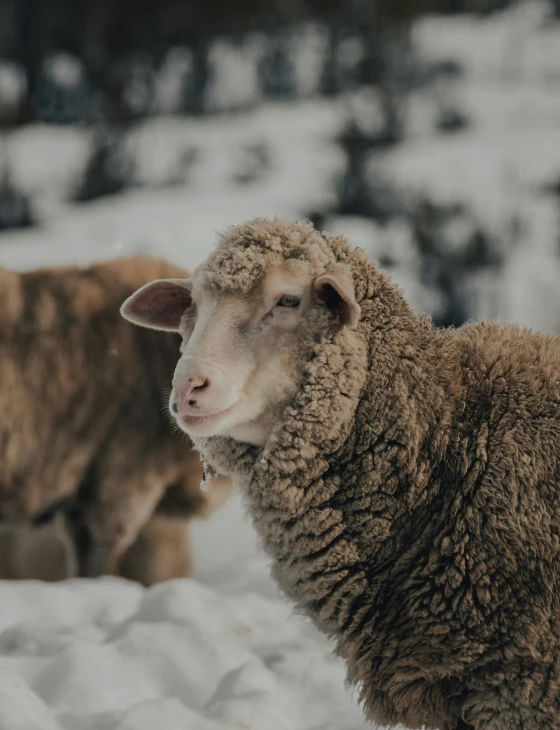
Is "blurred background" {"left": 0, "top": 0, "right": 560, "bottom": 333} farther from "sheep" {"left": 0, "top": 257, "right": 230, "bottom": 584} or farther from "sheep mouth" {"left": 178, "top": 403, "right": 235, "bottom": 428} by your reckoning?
"sheep mouth" {"left": 178, "top": 403, "right": 235, "bottom": 428}

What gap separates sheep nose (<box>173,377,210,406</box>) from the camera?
2.46 m

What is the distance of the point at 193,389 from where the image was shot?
2477 mm

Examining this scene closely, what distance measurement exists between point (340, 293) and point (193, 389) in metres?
0.47

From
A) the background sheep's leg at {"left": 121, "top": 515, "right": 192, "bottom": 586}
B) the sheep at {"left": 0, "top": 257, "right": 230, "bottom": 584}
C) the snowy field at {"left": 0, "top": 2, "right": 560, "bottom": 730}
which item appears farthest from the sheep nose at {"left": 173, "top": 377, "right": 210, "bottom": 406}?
the background sheep's leg at {"left": 121, "top": 515, "right": 192, "bottom": 586}

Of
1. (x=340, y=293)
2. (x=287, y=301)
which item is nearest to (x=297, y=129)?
(x=287, y=301)

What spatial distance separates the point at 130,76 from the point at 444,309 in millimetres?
8958

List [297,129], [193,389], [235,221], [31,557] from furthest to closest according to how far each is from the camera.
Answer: [297,129] → [235,221] → [31,557] → [193,389]

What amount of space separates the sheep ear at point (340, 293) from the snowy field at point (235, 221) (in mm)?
1458

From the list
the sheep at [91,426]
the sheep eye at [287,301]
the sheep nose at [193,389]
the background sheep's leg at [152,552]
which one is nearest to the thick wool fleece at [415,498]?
the sheep eye at [287,301]

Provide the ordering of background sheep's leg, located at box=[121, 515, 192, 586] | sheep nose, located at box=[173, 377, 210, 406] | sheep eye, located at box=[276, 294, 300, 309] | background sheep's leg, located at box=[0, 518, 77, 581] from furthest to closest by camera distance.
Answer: background sheep's leg, located at box=[0, 518, 77, 581] → background sheep's leg, located at box=[121, 515, 192, 586] → sheep eye, located at box=[276, 294, 300, 309] → sheep nose, located at box=[173, 377, 210, 406]

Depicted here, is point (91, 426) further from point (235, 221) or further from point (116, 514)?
point (235, 221)

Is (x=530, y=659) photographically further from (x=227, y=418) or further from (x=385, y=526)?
(x=227, y=418)

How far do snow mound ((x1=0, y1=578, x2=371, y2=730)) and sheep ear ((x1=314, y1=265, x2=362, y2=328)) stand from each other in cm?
100

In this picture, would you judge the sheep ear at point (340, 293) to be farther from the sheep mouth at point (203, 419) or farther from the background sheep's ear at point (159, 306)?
the background sheep's ear at point (159, 306)
